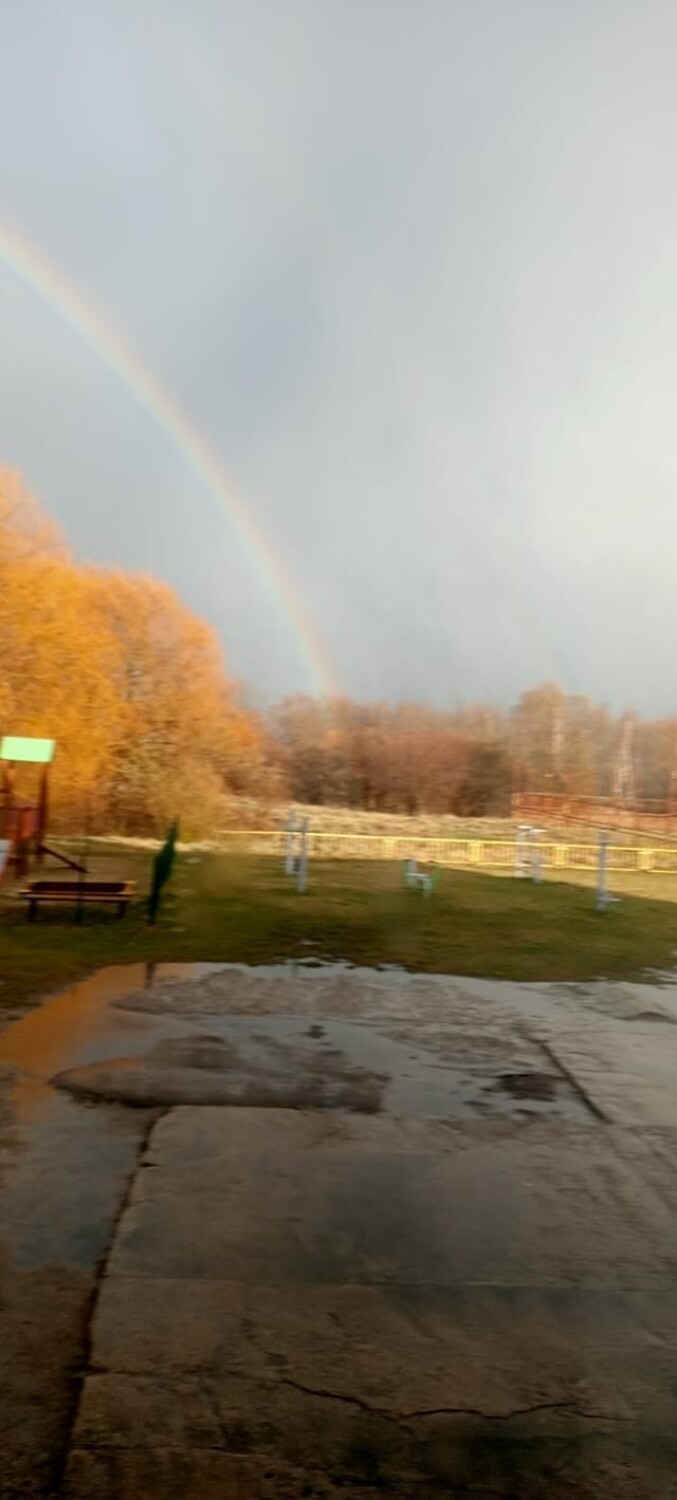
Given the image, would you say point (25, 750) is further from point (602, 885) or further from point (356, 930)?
point (602, 885)

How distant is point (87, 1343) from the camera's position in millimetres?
3252

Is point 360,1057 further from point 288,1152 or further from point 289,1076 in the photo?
point 288,1152

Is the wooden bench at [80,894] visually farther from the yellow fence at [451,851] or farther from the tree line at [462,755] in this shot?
the tree line at [462,755]

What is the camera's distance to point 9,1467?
2658mm

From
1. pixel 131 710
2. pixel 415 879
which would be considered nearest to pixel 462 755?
pixel 131 710

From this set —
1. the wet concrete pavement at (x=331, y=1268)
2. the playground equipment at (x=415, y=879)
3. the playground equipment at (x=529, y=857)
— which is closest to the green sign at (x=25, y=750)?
the playground equipment at (x=415, y=879)

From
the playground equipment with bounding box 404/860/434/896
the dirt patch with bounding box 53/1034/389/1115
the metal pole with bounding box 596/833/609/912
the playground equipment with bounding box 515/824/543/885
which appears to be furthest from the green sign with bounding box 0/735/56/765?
the dirt patch with bounding box 53/1034/389/1115

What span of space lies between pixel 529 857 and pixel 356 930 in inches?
431

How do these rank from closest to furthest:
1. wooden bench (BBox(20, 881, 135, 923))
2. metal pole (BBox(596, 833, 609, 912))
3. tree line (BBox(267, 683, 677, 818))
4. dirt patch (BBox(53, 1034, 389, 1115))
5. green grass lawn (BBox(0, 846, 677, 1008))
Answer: dirt patch (BBox(53, 1034, 389, 1115)), green grass lawn (BBox(0, 846, 677, 1008)), wooden bench (BBox(20, 881, 135, 923)), metal pole (BBox(596, 833, 609, 912)), tree line (BBox(267, 683, 677, 818))

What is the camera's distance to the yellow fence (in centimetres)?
2602

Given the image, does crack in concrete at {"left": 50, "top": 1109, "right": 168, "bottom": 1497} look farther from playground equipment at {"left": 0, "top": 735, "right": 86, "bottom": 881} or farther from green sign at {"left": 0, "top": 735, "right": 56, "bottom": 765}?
green sign at {"left": 0, "top": 735, "right": 56, "bottom": 765}

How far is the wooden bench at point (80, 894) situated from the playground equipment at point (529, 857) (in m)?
9.16

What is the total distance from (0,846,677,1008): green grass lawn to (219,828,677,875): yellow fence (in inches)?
231

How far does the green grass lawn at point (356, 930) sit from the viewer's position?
1065 centimetres
